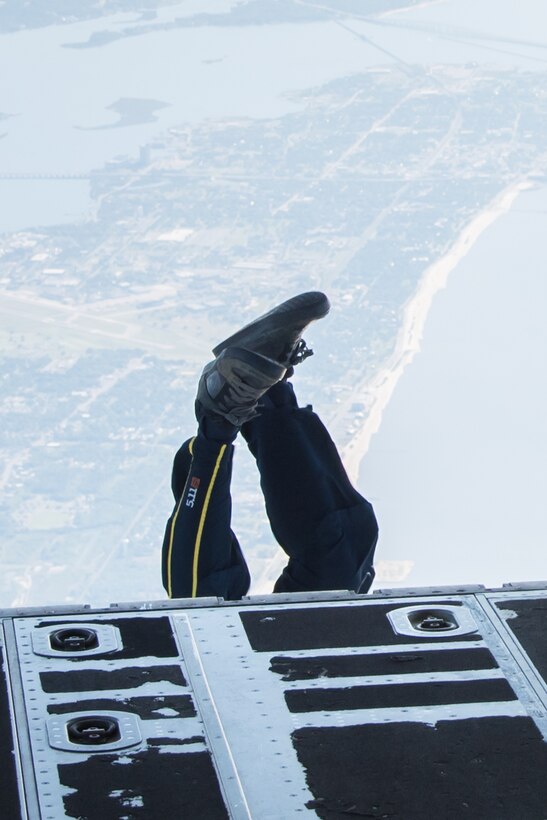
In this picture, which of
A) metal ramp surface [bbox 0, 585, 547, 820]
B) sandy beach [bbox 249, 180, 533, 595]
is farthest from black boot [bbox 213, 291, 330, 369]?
sandy beach [bbox 249, 180, 533, 595]

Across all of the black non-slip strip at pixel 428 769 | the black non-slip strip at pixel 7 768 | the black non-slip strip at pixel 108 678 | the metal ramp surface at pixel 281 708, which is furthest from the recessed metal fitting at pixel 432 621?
the black non-slip strip at pixel 7 768

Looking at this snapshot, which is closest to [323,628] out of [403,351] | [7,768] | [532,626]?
[532,626]

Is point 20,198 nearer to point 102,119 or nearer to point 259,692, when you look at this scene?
point 102,119

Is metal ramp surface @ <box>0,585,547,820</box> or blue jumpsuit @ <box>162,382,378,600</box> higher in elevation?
blue jumpsuit @ <box>162,382,378,600</box>

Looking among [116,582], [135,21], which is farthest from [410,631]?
[135,21]

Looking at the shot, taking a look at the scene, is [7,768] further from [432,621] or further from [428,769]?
[432,621]

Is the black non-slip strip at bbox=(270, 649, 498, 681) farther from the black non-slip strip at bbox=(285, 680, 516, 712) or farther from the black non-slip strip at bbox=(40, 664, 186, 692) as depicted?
the black non-slip strip at bbox=(40, 664, 186, 692)
